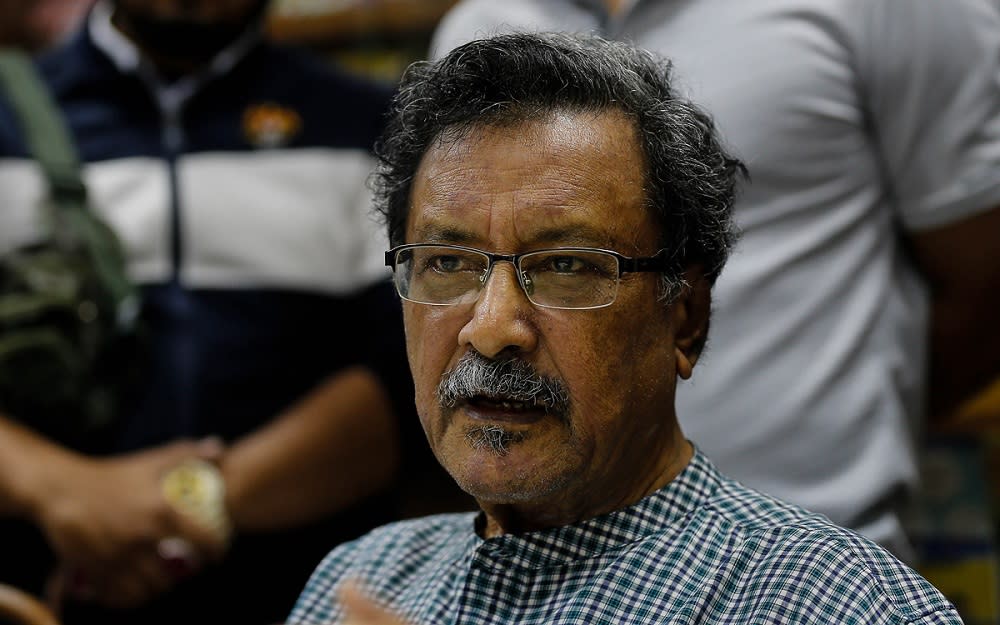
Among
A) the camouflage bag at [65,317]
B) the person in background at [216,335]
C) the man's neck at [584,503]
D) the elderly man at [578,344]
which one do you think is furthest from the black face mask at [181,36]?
the man's neck at [584,503]

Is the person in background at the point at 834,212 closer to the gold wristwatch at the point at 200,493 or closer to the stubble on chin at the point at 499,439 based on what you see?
the stubble on chin at the point at 499,439

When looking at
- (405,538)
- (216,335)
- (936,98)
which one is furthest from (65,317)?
(936,98)

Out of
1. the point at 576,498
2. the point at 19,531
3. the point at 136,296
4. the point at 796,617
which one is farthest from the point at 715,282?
the point at 19,531

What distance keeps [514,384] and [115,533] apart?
4.06ft

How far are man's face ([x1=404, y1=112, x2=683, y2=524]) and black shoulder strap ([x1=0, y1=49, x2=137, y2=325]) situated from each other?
1.17 metres

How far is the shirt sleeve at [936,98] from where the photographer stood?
72.9 inches

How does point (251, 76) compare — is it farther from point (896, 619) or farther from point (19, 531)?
point (896, 619)

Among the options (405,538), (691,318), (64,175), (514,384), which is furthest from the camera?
(64,175)

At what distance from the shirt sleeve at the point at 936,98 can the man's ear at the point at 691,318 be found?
553mm

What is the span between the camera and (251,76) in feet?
8.76

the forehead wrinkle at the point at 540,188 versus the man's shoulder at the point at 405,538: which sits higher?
the forehead wrinkle at the point at 540,188

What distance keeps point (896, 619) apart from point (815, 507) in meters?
0.60

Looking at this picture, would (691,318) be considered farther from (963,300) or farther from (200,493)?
(200,493)

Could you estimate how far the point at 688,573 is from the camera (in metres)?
1.34
